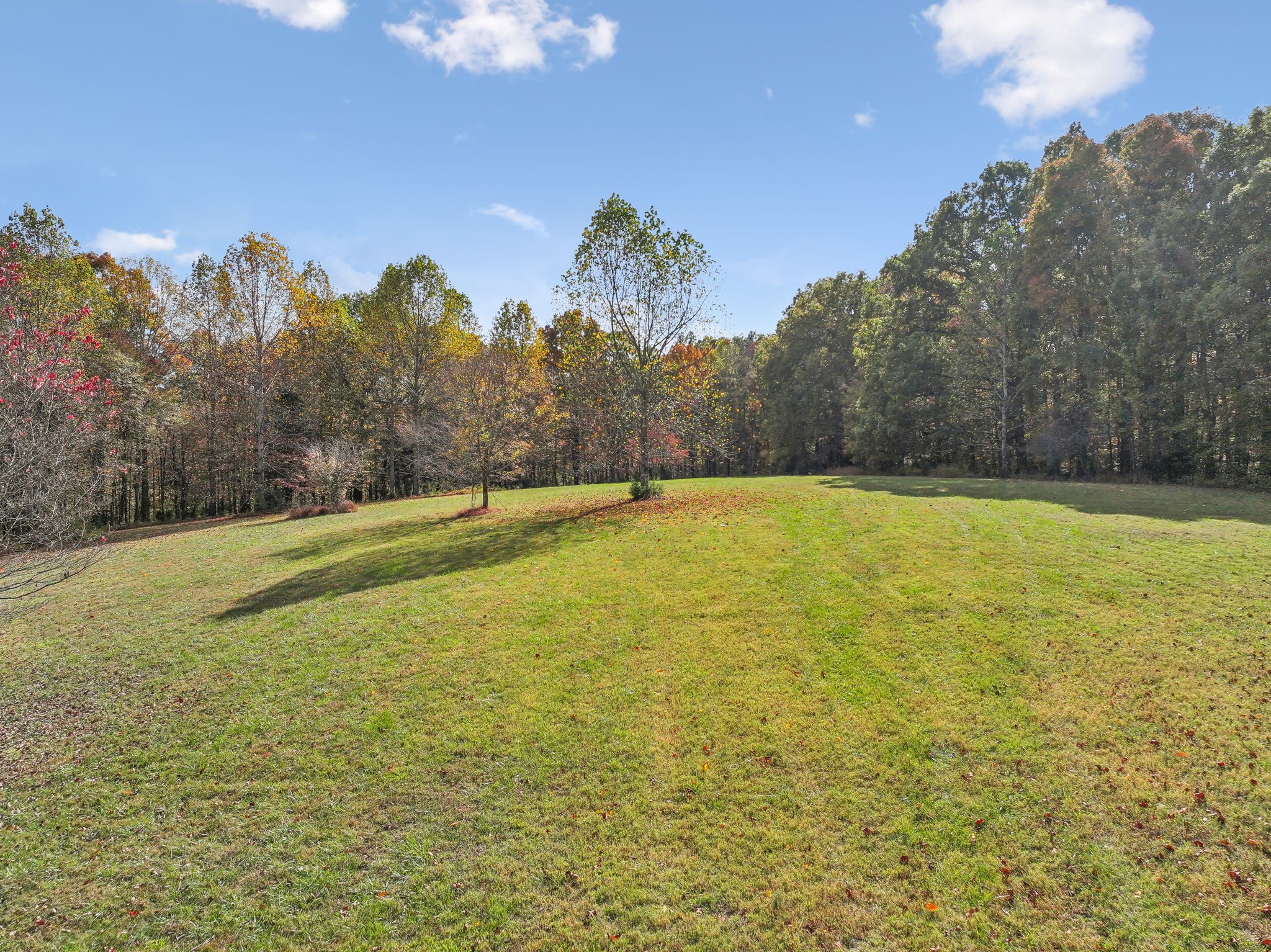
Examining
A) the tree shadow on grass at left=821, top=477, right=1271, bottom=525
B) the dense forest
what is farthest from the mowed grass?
the dense forest

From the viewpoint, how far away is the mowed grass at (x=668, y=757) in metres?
4.21

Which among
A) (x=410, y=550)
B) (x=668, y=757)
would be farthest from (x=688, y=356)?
(x=668, y=757)

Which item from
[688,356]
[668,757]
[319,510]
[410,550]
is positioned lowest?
[668,757]

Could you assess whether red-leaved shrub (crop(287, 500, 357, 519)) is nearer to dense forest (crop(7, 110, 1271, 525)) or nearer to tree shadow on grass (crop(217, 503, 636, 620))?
dense forest (crop(7, 110, 1271, 525))

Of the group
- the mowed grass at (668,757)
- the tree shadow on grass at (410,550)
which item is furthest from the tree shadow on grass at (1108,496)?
the tree shadow on grass at (410,550)

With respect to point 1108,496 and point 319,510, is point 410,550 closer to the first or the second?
point 319,510

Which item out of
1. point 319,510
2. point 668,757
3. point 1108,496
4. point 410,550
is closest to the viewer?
point 668,757

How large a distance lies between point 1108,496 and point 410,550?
22471mm

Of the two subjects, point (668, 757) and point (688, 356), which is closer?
point (668, 757)

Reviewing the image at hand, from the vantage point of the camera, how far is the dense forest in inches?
781

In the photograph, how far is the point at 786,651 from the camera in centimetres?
795

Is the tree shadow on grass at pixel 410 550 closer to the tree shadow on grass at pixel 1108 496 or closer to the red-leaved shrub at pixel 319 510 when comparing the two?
the red-leaved shrub at pixel 319 510

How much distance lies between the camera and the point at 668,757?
19.6 feet

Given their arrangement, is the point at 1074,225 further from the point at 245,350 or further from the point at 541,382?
the point at 245,350
